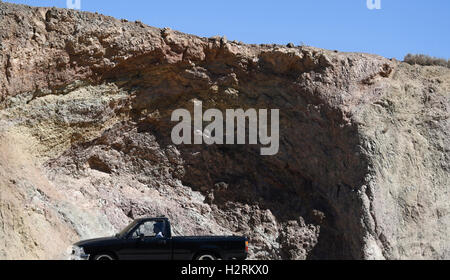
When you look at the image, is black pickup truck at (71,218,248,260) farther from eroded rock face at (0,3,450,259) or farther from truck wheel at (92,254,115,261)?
eroded rock face at (0,3,450,259)

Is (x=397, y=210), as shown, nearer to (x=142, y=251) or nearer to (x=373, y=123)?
(x=373, y=123)

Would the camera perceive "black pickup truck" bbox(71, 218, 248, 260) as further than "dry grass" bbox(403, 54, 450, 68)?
No

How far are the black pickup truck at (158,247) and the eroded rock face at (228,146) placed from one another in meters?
3.58

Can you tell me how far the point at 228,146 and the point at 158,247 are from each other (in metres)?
7.17

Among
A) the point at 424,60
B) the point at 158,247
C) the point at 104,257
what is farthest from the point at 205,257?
the point at 424,60

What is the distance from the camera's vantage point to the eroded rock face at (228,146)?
18125 millimetres

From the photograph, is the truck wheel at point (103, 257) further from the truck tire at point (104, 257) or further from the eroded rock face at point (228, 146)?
the eroded rock face at point (228, 146)

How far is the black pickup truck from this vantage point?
13633 millimetres

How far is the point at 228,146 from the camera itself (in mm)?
20594

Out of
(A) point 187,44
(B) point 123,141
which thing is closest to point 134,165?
(B) point 123,141

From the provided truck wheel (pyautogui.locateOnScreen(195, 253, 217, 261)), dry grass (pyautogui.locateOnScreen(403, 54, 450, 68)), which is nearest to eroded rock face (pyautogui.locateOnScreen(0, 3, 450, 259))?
dry grass (pyautogui.locateOnScreen(403, 54, 450, 68))

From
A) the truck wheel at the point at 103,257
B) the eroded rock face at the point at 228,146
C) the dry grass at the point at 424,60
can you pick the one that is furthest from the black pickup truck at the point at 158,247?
the dry grass at the point at 424,60

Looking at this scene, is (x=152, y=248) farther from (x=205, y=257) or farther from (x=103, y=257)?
(x=205, y=257)

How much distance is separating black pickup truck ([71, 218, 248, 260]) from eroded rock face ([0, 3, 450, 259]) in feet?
11.8
